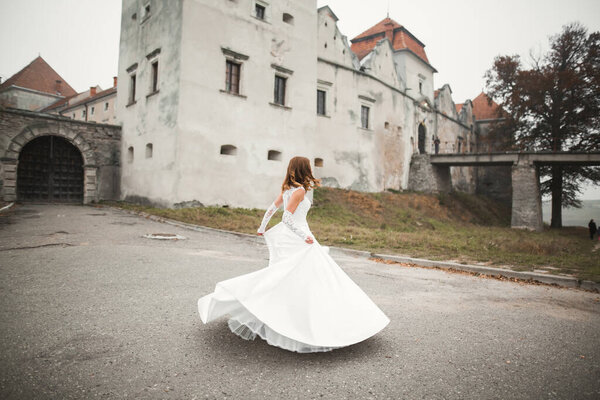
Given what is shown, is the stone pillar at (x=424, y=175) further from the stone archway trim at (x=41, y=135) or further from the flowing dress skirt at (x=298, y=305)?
the flowing dress skirt at (x=298, y=305)

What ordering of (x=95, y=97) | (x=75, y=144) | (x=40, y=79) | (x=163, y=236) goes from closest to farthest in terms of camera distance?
(x=163, y=236) < (x=75, y=144) < (x=95, y=97) < (x=40, y=79)

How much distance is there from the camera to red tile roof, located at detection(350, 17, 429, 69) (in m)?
30.4

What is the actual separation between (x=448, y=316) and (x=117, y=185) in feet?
64.7

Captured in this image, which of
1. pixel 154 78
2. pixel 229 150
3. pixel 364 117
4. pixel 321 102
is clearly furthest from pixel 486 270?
pixel 364 117

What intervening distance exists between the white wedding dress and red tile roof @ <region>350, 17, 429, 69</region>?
97.4 ft

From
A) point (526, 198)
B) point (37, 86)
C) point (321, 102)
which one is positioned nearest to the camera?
point (321, 102)

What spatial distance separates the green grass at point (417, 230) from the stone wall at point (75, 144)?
2051 millimetres

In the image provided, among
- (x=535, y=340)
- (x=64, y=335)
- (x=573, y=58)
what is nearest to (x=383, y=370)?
(x=535, y=340)

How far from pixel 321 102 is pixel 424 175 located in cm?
1212

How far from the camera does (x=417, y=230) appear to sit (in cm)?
1891

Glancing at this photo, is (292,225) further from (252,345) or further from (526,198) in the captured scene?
(526,198)

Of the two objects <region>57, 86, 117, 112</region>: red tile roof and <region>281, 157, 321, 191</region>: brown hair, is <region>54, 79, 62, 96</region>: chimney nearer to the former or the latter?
<region>57, 86, 117, 112</region>: red tile roof

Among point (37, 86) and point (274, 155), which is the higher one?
point (37, 86)

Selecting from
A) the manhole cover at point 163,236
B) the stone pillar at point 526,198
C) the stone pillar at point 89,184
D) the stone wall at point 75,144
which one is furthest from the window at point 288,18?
the stone pillar at point 526,198
